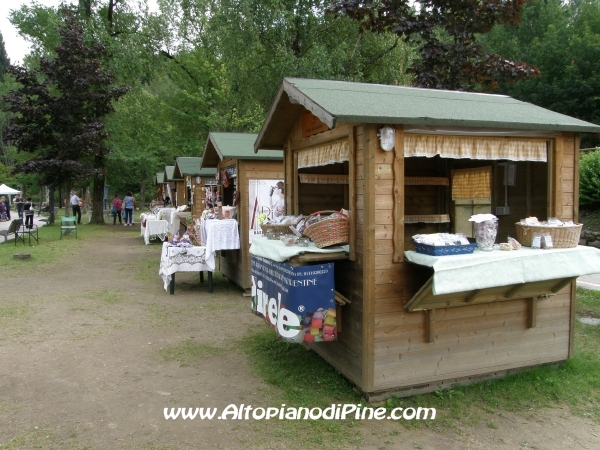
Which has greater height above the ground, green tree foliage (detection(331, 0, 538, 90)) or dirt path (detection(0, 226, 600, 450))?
green tree foliage (detection(331, 0, 538, 90))

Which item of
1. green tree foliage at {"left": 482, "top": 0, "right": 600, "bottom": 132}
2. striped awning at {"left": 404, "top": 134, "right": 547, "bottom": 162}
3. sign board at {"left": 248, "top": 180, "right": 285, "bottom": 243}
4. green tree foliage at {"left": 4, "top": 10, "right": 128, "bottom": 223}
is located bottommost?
sign board at {"left": 248, "top": 180, "right": 285, "bottom": 243}

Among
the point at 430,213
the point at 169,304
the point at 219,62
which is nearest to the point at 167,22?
the point at 219,62

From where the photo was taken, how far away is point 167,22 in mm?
27625

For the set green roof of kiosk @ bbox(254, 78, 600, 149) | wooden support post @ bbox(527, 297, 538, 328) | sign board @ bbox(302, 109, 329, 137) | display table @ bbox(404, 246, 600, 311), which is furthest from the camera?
sign board @ bbox(302, 109, 329, 137)

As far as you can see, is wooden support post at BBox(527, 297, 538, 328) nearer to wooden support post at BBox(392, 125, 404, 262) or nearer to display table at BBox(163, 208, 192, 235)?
wooden support post at BBox(392, 125, 404, 262)

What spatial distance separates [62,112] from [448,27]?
52.0 ft

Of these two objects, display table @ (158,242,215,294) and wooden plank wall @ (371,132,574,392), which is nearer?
wooden plank wall @ (371,132,574,392)

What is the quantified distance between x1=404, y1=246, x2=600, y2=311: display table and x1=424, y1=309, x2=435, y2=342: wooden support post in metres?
0.12

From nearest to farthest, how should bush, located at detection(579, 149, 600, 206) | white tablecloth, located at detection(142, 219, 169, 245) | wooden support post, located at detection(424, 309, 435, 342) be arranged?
wooden support post, located at detection(424, 309, 435, 342), bush, located at detection(579, 149, 600, 206), white tablecloth, located at detection(142, 219, 169, 245)

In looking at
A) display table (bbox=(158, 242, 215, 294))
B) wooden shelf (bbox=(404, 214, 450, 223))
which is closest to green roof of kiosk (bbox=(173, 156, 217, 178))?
display table (bbox=(158, 242, 215, 294))

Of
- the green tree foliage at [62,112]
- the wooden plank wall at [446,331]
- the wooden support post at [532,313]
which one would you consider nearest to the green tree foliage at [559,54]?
the green tree foliage at [62,112]

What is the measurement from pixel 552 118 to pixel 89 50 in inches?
822

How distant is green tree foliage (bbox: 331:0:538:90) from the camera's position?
480 inches

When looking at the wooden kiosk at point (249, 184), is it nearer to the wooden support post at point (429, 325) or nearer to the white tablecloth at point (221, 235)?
the white tablecloth at point (221, 235)
